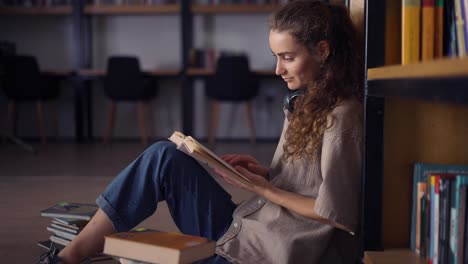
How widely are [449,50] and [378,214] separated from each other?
36cm

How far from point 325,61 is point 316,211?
13.9 inches

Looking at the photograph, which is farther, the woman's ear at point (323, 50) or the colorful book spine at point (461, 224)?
the woman's ear at point (323, 50)

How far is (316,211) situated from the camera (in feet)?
4.07

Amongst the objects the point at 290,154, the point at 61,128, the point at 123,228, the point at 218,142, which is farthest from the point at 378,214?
→ the point at 61,128

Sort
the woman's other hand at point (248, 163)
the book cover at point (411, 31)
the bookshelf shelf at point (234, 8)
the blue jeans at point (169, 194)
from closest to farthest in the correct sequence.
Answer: the book cover at point (411, 31), the blue jeans at point (169, 194), the woman's other hand at point (248, 163), the bookshelf shelf at point (234, 8)

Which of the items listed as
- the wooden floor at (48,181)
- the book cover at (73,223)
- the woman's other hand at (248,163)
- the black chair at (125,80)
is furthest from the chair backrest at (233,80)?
the woman's other hand at (248,163)

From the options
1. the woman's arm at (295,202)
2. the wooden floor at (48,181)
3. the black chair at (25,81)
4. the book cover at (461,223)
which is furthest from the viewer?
the black chair at (25,81)

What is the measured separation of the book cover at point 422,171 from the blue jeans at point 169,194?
44cm

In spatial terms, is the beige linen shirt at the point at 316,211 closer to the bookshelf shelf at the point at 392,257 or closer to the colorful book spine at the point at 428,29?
the bookshelf shelf at the point at 392,257

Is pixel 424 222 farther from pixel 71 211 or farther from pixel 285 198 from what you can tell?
pixel 71 211

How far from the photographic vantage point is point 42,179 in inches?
130

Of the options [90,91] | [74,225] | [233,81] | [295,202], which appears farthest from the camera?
[90,91]

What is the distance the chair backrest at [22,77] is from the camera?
5.12 meters

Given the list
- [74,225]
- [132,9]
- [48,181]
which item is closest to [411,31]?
[74,225]
